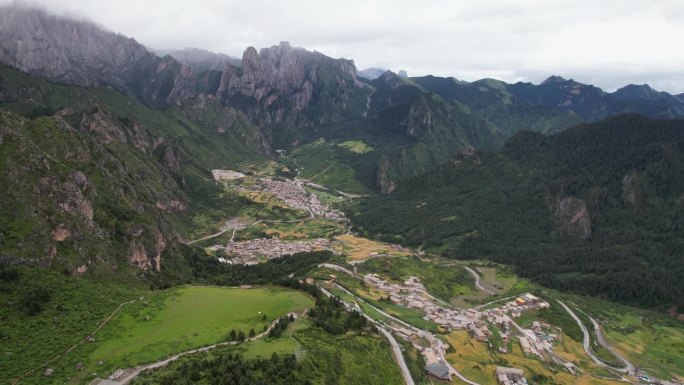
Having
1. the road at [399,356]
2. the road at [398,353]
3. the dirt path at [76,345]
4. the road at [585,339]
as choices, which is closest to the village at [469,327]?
the road at [398,353]

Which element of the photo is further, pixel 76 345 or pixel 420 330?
pixel 420 330

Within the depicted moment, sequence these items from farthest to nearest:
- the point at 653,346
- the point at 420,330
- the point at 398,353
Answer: the point at 653,346 → the point at 420,330 → the point at 398,353

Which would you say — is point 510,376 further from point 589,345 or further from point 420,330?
point 589,345

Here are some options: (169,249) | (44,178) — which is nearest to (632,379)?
(169,249)

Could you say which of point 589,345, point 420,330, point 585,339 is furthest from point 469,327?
point 585,339

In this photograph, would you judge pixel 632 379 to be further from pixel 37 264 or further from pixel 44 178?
pixel 44 178

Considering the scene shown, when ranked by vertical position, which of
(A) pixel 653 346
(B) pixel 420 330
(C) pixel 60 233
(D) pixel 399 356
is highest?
(C) pixel 60 233
